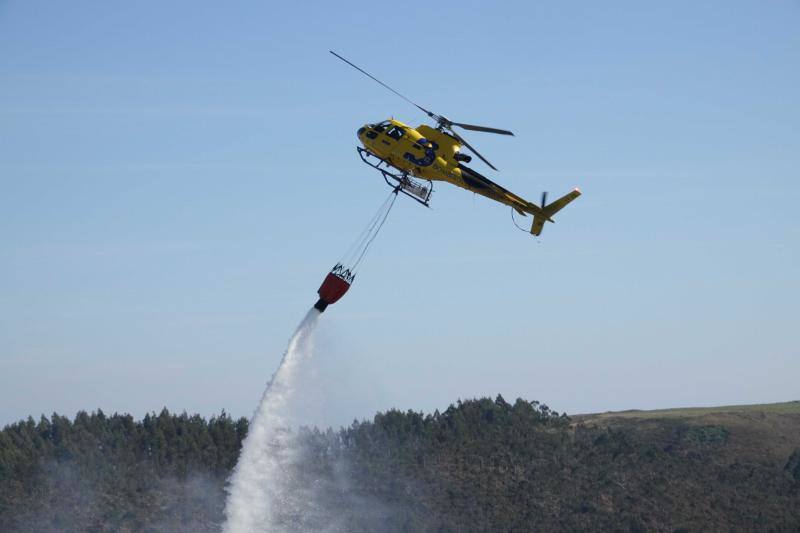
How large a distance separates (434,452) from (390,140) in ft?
126

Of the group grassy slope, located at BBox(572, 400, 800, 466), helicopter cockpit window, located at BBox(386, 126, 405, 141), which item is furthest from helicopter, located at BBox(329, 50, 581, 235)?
grassy slope, located at BBox(572, 400, 800, 466)

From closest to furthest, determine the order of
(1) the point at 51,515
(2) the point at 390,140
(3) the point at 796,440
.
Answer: (2) the point at 390,140 → (1) the point at 51,515 → (3) the point at 796,440

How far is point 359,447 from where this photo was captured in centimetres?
8794

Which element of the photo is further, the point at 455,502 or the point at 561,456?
the point at 561,456

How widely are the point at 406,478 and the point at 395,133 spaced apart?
34951 mm

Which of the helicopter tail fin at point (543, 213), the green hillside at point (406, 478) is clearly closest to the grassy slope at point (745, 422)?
the green hillside at point (406, 478)

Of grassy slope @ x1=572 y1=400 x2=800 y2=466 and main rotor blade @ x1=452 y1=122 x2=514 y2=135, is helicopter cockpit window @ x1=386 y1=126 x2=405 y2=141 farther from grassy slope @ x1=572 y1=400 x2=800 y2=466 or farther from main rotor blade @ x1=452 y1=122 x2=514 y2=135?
grassy slope @ x1=572 y1=400 x2=800 y2=466

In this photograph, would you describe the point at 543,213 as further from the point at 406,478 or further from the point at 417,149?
the point at 406,478

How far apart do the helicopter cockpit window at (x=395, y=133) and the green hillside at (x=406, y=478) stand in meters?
23.3

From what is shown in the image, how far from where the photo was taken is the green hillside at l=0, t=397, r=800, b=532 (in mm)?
80250

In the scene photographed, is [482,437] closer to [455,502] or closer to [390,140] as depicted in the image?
[455,502]

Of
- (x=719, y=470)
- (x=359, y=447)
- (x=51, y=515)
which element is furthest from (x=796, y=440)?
(x=51, y=515)

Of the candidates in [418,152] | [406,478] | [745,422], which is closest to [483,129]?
[418,152]

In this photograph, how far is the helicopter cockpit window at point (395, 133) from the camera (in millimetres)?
57422
